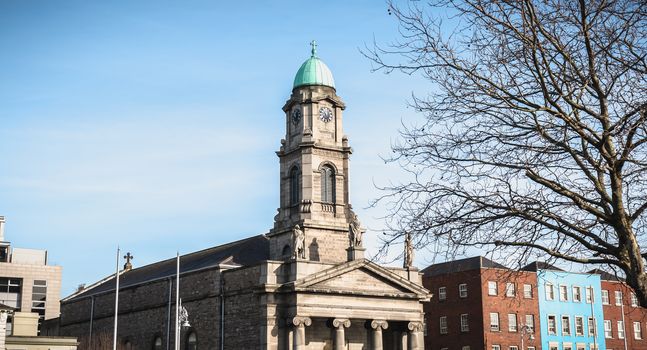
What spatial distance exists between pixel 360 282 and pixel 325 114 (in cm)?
1275

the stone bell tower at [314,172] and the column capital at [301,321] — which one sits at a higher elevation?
the stone bell tower at [314,172]

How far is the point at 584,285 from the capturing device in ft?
257

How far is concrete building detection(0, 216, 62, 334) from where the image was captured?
296 feet

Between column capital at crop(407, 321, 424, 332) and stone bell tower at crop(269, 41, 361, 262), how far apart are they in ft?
21.3

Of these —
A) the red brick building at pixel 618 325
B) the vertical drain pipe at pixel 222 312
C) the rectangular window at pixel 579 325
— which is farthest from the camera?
the red brick building at pixel 618 325

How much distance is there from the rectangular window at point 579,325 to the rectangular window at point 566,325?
991 mm

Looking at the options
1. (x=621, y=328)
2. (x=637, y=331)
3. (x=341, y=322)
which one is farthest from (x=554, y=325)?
(x=341, y=322)

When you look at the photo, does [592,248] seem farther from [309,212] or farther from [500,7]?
[309,212]

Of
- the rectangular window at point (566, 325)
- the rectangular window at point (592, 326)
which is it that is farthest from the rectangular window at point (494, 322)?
the rectangular window at point (592, 326)

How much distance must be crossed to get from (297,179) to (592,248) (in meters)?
48.2

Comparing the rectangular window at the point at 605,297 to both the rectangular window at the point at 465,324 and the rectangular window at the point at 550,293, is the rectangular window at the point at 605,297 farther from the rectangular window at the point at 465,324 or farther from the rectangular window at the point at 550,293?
the rectangular window at the point at 465,324

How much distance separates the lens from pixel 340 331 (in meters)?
55.8

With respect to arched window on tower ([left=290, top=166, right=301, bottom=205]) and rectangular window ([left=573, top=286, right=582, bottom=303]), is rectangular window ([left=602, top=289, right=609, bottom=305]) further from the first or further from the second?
arched window on tower ([left=290, top=166, right=301, bottom=205])

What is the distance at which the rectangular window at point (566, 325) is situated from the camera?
75.4 meters
